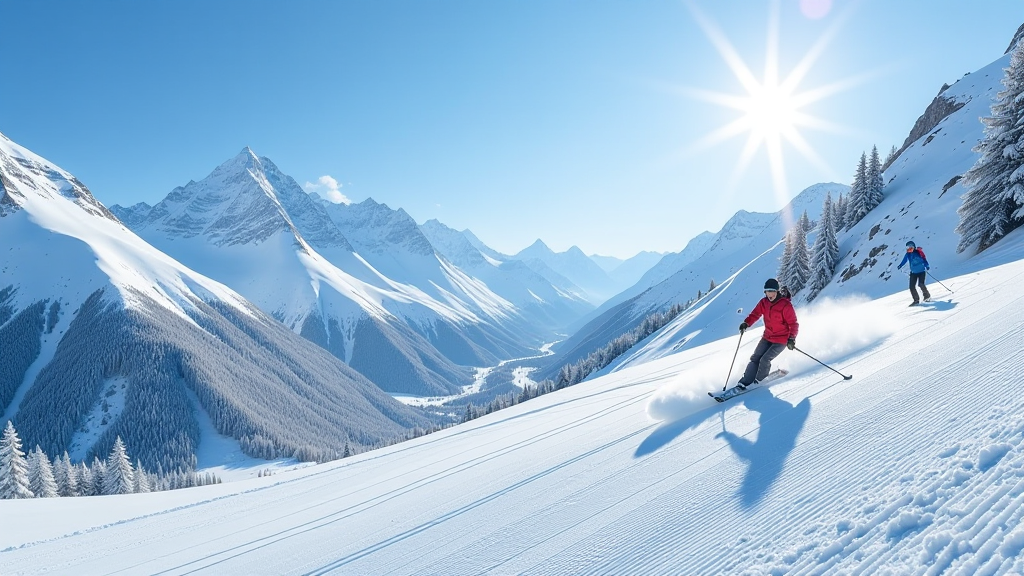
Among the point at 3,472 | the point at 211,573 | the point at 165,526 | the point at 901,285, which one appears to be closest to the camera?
the point at 211,573

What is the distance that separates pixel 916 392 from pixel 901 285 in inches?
1106

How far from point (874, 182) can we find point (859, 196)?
6.62ft

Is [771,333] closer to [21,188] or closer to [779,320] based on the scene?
[779,320]

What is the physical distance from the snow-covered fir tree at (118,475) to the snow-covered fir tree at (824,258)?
72.7 meters

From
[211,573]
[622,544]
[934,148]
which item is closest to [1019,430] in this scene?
[622,544]

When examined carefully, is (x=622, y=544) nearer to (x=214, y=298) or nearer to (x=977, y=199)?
(x=977, y=199)

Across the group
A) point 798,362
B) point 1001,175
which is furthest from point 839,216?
point 798,362

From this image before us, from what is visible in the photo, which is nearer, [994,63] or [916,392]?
[916,392]

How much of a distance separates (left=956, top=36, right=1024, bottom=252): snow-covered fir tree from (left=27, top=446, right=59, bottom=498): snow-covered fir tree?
2926 inches

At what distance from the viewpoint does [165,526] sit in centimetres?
900

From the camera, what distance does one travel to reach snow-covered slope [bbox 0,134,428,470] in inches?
3920

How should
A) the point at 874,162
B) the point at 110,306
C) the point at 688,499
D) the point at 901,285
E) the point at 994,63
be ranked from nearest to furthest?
the point at 688,499, the point at 901,285, the point at 874,162, the point at 994,63, the point at 110,306

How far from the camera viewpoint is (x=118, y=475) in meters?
43.2

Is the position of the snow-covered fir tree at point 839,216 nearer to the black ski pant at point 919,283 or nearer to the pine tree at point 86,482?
the black ski pant at point 919,283
